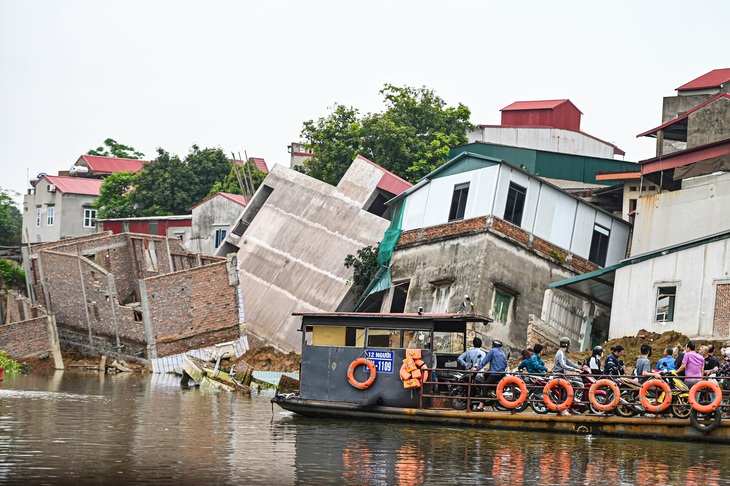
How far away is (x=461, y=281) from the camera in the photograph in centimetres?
3534

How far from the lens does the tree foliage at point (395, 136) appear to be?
5381 cm

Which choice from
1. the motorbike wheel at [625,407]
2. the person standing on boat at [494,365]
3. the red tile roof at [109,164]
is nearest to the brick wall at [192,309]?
the person standing on boat at [494,365]

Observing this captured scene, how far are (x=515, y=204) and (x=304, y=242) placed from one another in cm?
1211

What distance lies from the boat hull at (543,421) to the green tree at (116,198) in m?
44.7

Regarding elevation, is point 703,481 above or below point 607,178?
below

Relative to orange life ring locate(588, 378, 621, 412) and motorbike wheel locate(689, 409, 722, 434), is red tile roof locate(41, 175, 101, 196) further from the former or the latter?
motorbike wheel locate(689, 409, 722, 434)

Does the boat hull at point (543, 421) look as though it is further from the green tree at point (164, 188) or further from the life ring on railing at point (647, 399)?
the green tree at point (164, 188)

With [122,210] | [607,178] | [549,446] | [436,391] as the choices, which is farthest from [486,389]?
[122,210]

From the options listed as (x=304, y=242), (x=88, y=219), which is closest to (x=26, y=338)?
(x=304, y=242)

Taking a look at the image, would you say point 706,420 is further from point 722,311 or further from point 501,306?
point 501,306

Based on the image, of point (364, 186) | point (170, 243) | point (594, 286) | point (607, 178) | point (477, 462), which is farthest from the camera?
point (170, 243)

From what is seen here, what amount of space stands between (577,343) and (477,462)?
17895 millimetres

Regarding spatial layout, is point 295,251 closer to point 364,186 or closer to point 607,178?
point 364,186

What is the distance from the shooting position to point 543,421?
21.0 m
